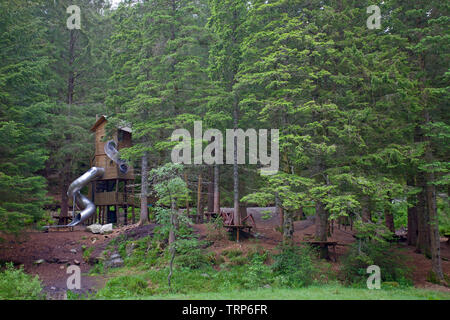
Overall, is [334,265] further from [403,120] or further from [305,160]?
[403,120]

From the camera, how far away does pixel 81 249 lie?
56.7 ft

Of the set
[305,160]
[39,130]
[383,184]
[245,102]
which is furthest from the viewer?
[39,130]

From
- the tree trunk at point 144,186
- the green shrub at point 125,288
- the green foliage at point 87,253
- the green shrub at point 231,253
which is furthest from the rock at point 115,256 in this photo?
the green shrub at point 231,253

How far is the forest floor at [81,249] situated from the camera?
1309 centimetres

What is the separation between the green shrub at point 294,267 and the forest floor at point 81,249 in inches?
73.5

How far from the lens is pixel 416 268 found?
1321cm

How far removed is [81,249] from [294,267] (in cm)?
1109

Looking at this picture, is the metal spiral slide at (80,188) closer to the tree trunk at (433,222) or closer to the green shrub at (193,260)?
the green shrub at (193,260)

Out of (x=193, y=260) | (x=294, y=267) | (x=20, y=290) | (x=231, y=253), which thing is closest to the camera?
(x=20, y=290)

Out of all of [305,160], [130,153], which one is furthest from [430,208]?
[130,153]

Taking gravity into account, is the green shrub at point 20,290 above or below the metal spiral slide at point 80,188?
below

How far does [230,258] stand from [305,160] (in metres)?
5.01

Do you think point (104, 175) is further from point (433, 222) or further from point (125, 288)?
point (433, 222)

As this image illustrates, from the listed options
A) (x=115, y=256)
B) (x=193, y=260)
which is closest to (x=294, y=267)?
(x=193, y=260)
